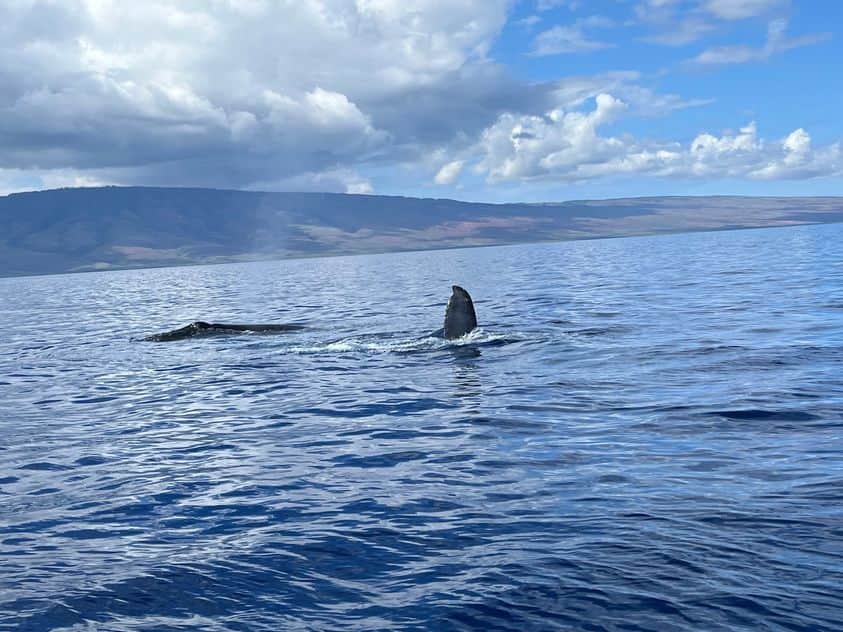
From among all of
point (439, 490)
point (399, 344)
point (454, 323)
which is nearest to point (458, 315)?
point (454, 323)

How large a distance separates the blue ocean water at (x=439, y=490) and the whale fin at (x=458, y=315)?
2268 millimetres

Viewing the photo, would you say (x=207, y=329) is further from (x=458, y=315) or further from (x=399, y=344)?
(x=458, y=315)

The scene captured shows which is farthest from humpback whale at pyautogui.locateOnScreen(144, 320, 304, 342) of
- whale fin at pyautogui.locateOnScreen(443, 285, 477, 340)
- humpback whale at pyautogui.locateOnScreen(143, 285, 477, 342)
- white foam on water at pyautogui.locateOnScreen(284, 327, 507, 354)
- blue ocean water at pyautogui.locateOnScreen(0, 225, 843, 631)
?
whale fin at pyautogui.locateOnScreen(443, 285, 477, 340)

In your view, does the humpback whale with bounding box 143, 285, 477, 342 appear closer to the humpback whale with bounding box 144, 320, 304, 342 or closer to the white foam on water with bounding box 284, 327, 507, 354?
the humpback whale with bounding box 144, 320, 304, 342

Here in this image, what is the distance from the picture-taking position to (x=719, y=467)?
40.2 ft

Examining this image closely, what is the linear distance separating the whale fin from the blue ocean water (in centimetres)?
227

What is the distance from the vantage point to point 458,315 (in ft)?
95.9

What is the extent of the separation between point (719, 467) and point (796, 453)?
1508 mm

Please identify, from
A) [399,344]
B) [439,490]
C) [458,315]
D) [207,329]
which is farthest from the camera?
[207,329]

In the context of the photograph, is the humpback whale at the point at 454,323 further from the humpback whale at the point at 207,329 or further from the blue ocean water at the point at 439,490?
the blue ocean water at the point at 439,490

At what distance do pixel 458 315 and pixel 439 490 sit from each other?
17.5 metres

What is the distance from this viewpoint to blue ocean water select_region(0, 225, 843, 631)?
819 cm

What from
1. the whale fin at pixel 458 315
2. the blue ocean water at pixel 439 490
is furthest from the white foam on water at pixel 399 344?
the blue ocean water at pixel 439 490

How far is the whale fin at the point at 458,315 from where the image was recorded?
2916 cm
